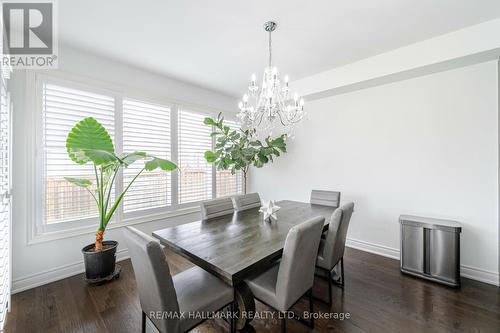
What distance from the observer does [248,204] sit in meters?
2.90

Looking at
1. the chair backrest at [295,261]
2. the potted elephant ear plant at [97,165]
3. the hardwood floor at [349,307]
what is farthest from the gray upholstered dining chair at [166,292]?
the potted elephant ear plant at [97,165]

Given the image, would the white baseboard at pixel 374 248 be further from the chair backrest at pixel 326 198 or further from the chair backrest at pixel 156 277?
the chair backrest at pixel 156 277

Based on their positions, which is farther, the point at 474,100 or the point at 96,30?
the point at 474,100

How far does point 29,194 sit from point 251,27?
310 centimetres

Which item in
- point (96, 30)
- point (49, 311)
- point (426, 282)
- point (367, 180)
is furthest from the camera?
point (367, 180)

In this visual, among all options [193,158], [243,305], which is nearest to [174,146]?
[193,158]

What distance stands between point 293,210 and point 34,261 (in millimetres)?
3106

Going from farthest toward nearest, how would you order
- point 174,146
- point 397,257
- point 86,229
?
point 174,146
point 397,257
point 86,229

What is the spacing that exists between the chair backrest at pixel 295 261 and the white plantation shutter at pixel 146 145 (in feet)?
8.46

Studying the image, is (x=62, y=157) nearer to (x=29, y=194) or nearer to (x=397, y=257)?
(x=29, y=194)

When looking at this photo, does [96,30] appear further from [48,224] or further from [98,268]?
[98,268]

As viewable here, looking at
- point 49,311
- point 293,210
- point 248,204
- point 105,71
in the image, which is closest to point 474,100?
point 293,210

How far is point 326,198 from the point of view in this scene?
3059mm

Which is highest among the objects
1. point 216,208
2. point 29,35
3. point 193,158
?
point 29,35
